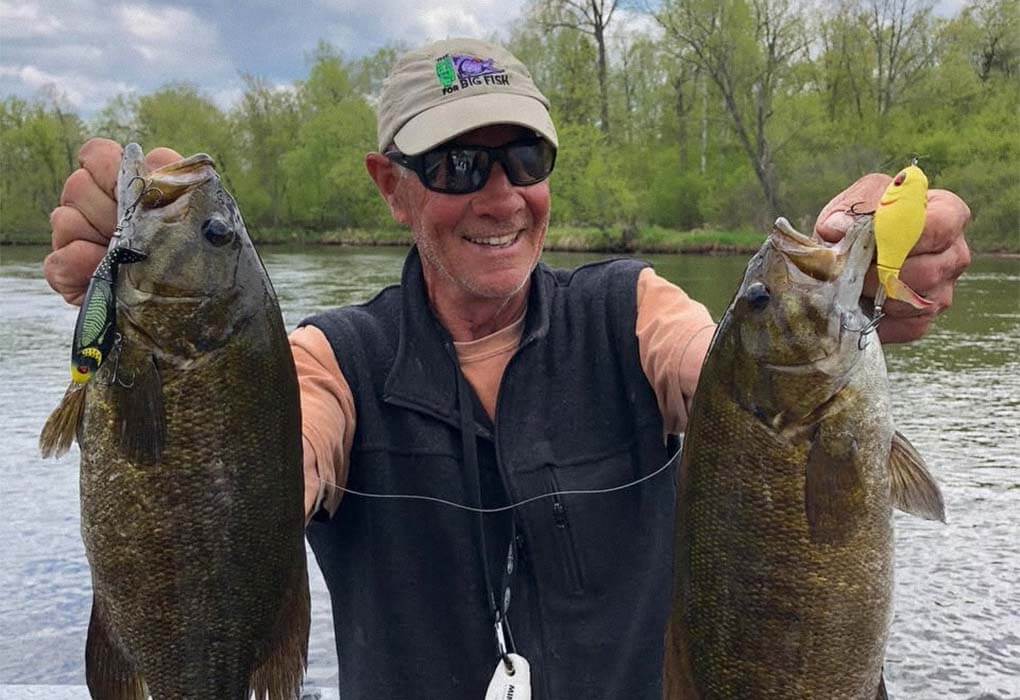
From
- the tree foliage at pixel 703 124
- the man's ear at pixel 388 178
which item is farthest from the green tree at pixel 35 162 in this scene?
the man's ear at pixel 388 178

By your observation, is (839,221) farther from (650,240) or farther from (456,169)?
(650,240)

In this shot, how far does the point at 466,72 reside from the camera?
8.75 ft

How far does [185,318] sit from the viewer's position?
6.76 feet

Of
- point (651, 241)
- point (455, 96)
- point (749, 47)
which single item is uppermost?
point (749, 47)

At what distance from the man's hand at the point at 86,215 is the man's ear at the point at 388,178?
82 cm

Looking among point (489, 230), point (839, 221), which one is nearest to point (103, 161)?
point (489, 230)

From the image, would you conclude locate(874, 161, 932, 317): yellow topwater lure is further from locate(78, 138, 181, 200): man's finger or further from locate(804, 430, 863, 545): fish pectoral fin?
locate(78, 138, 181, 200): man's finger

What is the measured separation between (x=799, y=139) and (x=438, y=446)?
3985cm

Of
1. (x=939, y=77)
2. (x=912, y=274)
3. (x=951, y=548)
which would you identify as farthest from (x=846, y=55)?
(x=912, y=274)

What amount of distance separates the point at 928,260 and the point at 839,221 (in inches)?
8.5

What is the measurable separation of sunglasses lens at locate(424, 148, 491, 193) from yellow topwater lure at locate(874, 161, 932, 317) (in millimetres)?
1120

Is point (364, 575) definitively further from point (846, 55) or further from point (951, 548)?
point (846, 55)

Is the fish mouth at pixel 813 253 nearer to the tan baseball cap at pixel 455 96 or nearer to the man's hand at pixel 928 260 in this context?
the man's hand at pixel 928 260

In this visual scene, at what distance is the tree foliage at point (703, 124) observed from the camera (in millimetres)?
37656
